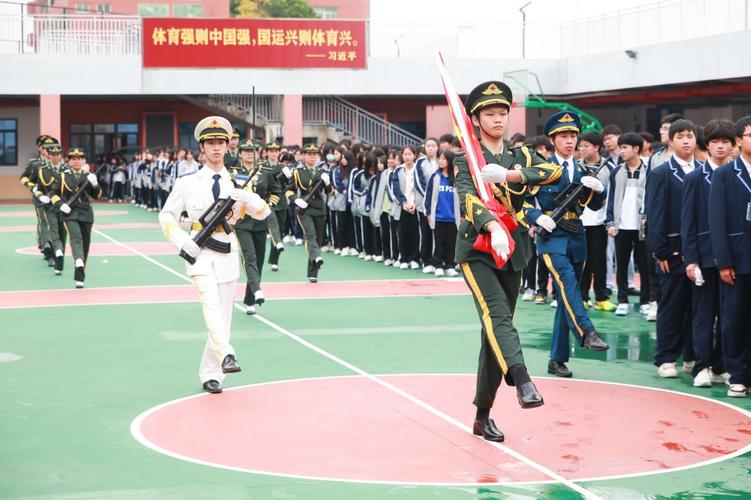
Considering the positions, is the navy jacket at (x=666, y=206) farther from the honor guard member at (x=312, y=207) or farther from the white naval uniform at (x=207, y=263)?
the honor guard member at (x=312, y=207)

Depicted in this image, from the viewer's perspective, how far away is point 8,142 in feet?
161

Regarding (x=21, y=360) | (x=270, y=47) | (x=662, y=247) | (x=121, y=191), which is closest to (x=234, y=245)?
(x=21, y=360)

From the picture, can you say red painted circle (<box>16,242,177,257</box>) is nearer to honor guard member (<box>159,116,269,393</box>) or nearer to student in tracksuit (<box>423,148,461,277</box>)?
student in tracksuit (<box>423,148,461,277</box>)

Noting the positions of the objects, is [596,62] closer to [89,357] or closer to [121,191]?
[121,191]

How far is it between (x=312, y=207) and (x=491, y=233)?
11.4m

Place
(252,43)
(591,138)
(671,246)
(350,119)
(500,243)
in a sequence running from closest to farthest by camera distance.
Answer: (500,243)
(671,246)
(591,138)
(252,43)
(350,119)

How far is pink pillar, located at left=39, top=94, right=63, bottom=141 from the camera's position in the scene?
137 ft

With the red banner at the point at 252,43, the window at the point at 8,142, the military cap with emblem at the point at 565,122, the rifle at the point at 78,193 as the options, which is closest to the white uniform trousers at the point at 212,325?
the military cap with emblem at the point at 565,122

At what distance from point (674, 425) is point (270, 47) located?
3455 centimetres

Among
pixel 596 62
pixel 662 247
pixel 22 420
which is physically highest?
pixel 596 62

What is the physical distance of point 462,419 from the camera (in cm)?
858

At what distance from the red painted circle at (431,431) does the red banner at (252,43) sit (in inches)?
1278

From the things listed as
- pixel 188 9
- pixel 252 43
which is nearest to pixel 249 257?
pixel 252 43

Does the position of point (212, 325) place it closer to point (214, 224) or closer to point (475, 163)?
point (214, 224)
